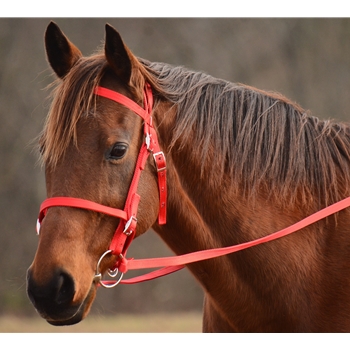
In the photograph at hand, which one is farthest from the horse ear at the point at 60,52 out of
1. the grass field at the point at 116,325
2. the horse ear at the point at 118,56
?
the grass field at the point at 116,325

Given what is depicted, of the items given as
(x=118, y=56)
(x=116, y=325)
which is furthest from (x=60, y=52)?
(x=116, y=325)

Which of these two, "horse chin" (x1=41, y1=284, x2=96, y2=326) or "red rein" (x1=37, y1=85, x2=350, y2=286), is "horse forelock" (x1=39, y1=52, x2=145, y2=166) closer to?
"red rein" (x1=37, y1=85, x2=350, y2=286)

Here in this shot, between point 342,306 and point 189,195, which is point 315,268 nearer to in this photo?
point 342,306

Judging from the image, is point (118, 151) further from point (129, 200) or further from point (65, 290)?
point (65, 290)

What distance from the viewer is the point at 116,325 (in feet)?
31.2

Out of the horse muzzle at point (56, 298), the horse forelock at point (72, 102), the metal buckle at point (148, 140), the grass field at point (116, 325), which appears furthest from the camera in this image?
the grass field at point (116, 325)

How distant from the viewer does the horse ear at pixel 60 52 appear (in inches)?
110

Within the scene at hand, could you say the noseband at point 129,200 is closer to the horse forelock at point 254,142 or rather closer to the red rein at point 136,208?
Result: the red rein at point 136,208

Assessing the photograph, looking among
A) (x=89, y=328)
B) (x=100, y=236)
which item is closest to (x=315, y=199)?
(x=100, y=236)

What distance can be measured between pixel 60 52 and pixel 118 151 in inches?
31.5

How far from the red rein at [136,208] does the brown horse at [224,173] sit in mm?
34

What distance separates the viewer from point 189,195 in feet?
9.20

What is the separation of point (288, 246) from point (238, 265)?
308 millimetres

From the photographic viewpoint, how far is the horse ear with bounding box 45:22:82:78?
110 inches
